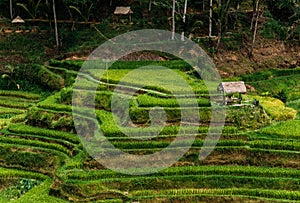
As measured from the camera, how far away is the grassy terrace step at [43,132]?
65.4ft

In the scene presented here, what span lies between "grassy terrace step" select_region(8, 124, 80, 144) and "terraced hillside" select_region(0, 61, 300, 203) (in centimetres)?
4

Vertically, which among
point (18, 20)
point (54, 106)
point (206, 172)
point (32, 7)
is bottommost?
point (206, 172)

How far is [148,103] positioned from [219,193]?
5119mm

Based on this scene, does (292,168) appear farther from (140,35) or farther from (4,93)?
(4,93)

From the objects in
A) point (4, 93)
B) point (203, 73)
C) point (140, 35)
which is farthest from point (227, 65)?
point (4, 93)

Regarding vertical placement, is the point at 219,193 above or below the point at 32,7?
below

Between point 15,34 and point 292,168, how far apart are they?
18.6m

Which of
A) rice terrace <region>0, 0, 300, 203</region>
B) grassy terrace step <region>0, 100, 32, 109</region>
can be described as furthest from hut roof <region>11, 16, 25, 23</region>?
grassy terrace step <region>0, 100, 32, 109</region>

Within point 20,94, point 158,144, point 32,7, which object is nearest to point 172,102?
point 158,144

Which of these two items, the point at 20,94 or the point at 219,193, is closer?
the point at 219,193

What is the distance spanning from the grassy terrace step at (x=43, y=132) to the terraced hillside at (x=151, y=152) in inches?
1.7

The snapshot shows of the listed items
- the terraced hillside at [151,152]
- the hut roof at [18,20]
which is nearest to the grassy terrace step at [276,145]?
the terraced hillside at [151,152]

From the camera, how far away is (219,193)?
1653cm

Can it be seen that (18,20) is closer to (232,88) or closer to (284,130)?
(232,88)
